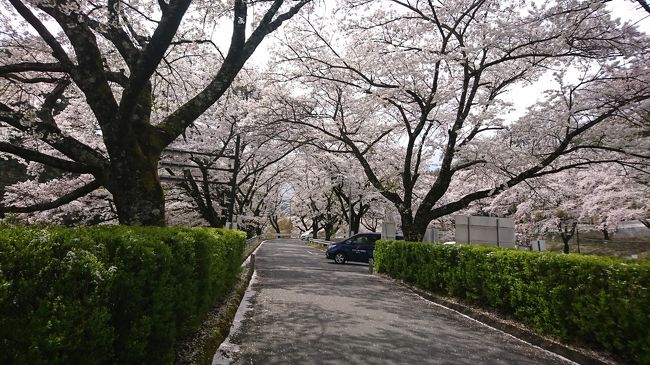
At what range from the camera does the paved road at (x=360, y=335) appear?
5.14 metres

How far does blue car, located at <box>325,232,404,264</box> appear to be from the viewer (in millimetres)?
21153

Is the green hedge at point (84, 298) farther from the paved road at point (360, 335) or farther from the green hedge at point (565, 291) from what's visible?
the green hedge at point (565, 291)

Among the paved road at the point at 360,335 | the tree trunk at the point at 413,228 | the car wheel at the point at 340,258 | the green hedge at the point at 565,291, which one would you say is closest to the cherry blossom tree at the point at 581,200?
the tree trunk at the point at 413,228

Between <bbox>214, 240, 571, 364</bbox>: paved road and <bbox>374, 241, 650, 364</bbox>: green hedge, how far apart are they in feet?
1.93

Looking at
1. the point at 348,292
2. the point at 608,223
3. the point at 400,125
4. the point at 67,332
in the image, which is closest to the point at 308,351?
the point at 67,332

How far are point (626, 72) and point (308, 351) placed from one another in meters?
9.81

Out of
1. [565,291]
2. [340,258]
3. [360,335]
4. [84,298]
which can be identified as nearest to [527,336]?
[565,291]

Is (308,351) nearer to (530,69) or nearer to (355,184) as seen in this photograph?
(530,69)

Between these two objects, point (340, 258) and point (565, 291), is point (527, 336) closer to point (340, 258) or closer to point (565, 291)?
point (565, 291)

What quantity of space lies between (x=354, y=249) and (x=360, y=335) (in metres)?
15.2

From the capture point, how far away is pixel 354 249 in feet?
70.0

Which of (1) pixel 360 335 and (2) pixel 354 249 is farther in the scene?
(2) pixel 354 249

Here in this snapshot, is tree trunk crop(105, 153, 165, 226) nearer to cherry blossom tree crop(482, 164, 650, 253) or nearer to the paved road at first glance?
the paved road

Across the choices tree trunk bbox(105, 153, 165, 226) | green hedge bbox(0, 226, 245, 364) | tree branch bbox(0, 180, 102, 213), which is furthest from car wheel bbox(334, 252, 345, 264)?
green hedge bbox(0, 226, 245, 364)
